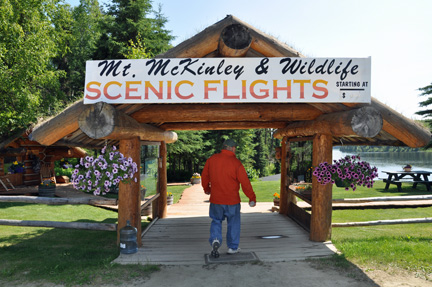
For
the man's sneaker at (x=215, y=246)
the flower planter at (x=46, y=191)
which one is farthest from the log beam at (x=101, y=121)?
the flower planter at (x=46, y=191)

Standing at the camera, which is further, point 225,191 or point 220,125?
point 220,125

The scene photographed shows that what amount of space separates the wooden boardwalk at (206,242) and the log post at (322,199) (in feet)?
0.78

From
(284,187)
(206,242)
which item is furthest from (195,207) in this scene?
(206,242)

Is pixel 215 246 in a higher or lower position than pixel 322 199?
lower

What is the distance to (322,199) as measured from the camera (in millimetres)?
6320

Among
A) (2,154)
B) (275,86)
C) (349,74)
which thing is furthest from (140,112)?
(2,154)

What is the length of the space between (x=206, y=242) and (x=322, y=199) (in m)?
2.48

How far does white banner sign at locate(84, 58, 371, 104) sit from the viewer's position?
5.33 m

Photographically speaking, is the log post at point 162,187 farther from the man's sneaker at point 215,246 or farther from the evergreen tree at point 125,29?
the evergreen tree at point 125,29

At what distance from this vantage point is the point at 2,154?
1525 centimetres

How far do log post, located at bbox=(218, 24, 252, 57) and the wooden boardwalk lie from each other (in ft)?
11.8

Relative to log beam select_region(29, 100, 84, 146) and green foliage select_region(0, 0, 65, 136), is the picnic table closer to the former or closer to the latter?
log beam select_region(29, 100, 84, 146)

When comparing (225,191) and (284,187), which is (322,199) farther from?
(284,187)

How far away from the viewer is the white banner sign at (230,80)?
5332 millimetres
